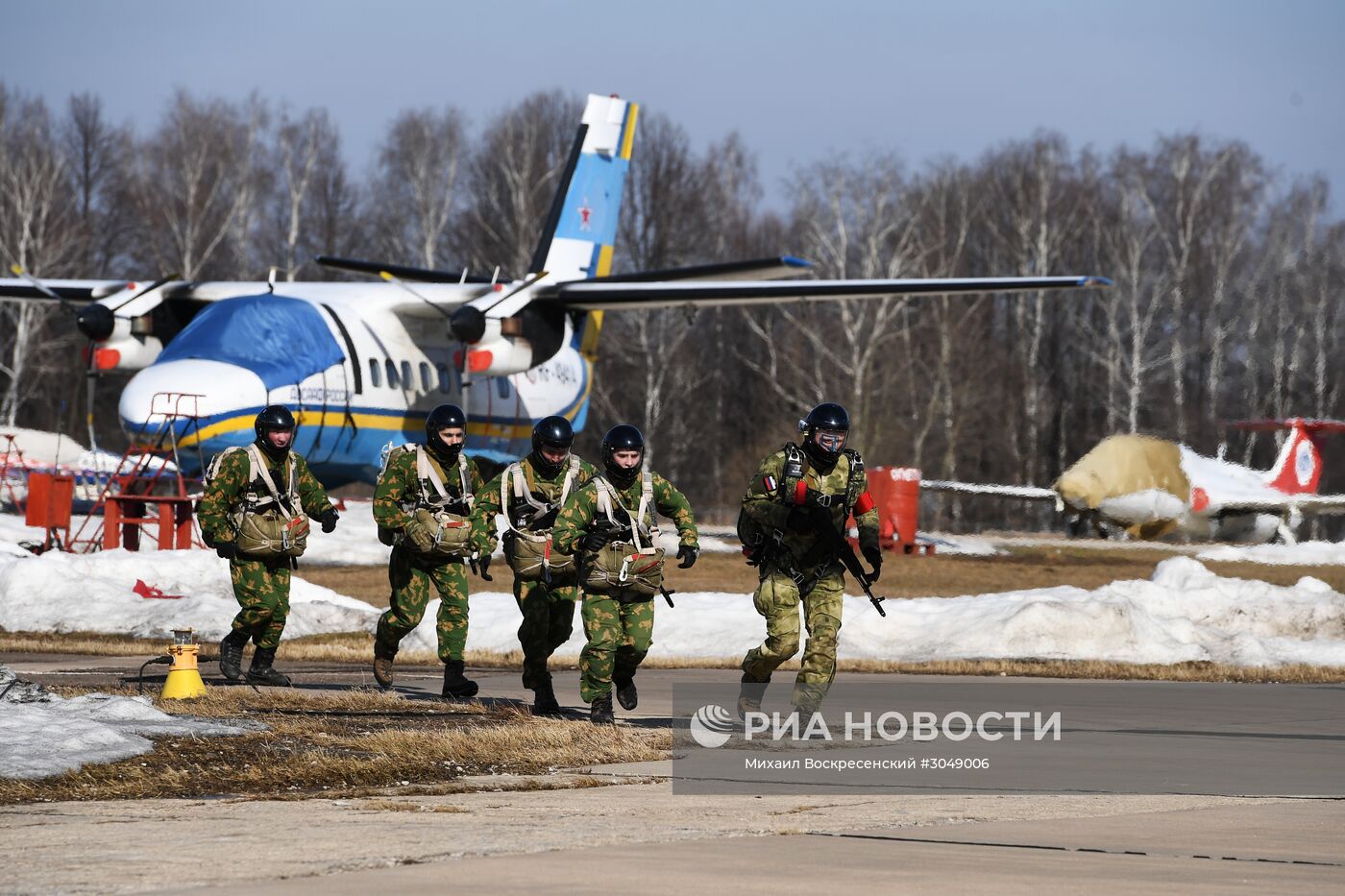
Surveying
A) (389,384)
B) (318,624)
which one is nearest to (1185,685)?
(318,624)

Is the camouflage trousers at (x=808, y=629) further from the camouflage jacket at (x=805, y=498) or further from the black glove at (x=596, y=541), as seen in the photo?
the black glove at (x=596, y=541)

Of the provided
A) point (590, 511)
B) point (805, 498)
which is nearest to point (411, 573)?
point (590, 511)

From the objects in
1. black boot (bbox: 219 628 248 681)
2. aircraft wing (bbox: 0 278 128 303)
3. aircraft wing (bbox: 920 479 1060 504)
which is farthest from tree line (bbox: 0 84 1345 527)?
black boot (bbox: 219 628 248 681)

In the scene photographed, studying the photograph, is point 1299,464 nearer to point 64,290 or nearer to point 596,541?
point 64,290

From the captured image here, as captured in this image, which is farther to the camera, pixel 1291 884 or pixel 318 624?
pixel 318 624

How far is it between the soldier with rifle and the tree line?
4175cm

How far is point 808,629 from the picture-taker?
36.4 ft

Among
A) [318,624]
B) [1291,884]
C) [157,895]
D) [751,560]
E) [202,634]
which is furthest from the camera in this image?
[318,624]

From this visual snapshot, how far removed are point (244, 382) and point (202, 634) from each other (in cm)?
743

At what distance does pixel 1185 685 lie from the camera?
1542 cm

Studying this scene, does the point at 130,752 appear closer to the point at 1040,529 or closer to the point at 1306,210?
the point at 1040,529

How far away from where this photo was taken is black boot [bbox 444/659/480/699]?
42.3 feet

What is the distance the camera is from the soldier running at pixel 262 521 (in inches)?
521

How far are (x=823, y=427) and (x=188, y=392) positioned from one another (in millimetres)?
14979
